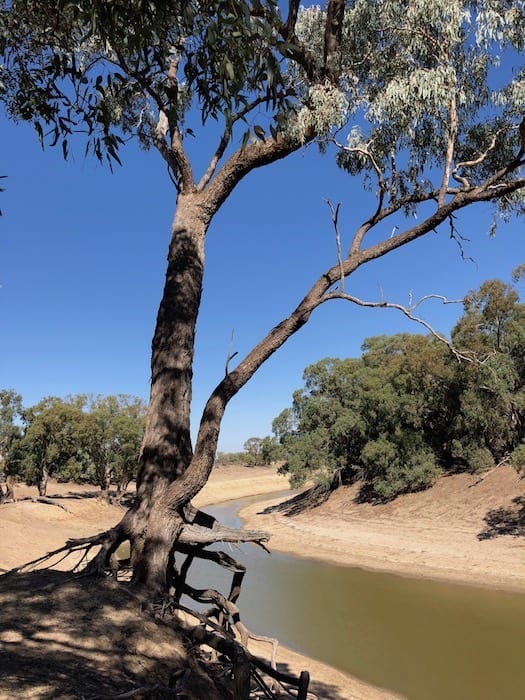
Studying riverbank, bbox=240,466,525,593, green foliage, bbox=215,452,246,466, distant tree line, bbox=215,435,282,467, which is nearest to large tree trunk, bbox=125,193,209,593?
riverbank, bbox=240,466,525,593

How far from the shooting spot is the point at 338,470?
73.5 ft

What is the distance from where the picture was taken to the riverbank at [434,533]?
12.5 m

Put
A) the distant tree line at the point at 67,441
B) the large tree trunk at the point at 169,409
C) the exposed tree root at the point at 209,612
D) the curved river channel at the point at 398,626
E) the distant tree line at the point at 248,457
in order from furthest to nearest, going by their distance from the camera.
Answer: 1. the distant tree line at the point at 248,457
2. the distant tree line at the point at 67,441
3. the curved river channel at the point at 398,626
4. the large tree trunk at the point at 169,409
5. the exposed tree root at the point at 209,612

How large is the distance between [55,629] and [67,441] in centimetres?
1953

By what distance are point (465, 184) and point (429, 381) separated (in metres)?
16.6

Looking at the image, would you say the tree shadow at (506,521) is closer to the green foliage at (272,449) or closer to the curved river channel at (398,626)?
the curved river channel at (398,626)

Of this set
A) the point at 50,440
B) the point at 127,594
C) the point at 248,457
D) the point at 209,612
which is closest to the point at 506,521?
the point at 209,612

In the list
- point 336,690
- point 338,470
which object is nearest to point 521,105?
point 336,690

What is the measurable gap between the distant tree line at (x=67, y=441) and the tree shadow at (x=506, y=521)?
13652mm

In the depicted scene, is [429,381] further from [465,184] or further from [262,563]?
[465,184]

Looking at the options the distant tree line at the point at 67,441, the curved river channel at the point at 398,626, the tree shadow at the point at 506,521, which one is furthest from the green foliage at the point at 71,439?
the tree shadow at the point at 506,521

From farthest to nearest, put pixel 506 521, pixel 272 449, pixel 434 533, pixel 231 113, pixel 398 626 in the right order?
pixel 272 449
pixel 434 533
pixel 506 521
pixel 398 626
pixel 231 113

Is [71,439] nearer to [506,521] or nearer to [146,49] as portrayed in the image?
[506,521]

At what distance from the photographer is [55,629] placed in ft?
8.37
